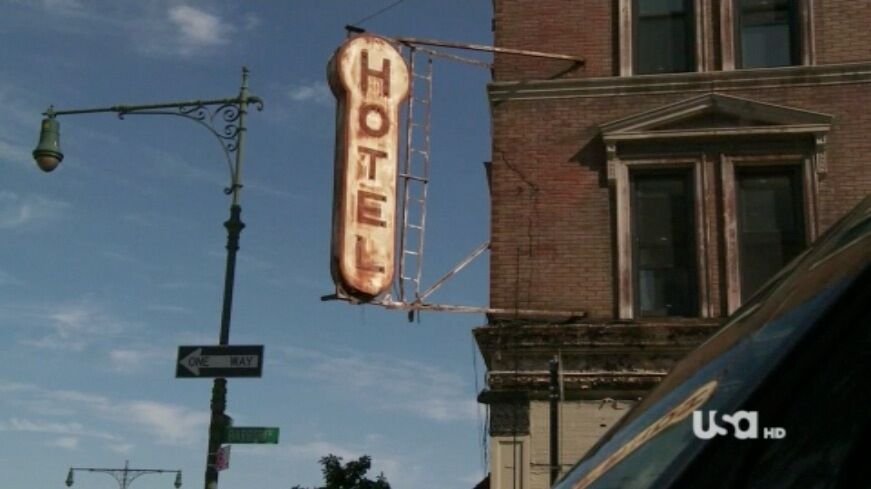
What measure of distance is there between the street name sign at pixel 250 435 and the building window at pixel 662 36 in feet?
22.2

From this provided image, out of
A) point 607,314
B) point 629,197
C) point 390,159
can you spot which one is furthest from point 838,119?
point 390,159

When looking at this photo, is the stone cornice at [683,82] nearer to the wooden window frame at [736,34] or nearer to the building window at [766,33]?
the wooden window frame at [736,34]

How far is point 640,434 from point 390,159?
13.2 meters

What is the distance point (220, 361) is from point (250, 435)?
1.07 metres

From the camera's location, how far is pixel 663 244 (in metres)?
15.1

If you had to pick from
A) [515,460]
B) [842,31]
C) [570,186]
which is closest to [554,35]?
[570,186]

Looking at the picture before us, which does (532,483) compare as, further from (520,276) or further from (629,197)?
(629,197)

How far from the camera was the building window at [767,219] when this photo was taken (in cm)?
1478

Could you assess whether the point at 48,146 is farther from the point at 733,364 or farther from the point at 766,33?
the point at 733,364

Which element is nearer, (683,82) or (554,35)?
(683,82)

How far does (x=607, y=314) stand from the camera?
14852 mm

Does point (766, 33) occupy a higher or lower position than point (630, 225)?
higher

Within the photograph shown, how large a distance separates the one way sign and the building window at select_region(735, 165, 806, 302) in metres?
6.17

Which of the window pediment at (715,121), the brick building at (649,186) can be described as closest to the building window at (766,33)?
the brick building at (649,186)
